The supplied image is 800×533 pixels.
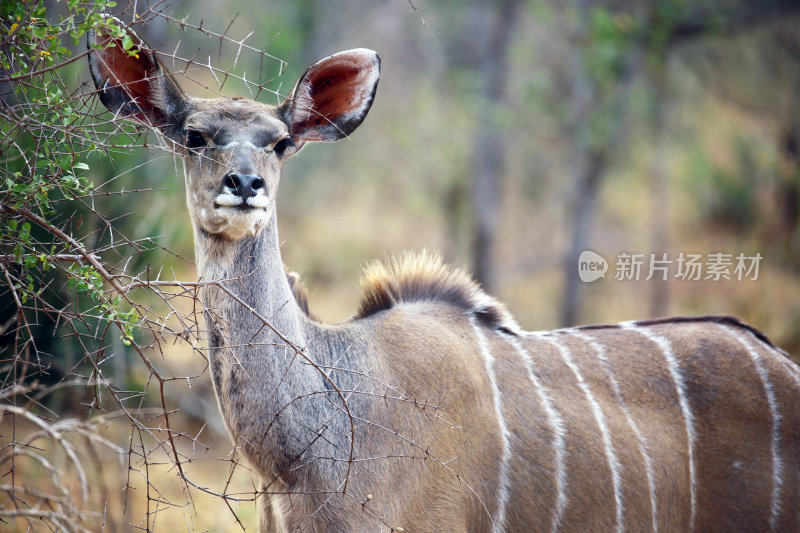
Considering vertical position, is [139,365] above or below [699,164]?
below

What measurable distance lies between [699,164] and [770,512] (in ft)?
34.5

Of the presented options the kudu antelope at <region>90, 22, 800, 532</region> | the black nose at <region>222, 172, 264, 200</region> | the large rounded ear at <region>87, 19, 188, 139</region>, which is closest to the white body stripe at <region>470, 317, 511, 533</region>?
the kudu antelope at <region>90, 22, 800, 532</region>

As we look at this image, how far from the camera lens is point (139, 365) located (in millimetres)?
6609

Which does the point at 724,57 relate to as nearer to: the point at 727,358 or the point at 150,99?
the point at 727,358

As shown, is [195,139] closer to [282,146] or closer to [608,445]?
[282,146]

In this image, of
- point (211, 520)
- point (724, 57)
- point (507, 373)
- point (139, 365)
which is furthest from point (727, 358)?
point (724, 57)

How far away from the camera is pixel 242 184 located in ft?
9.41

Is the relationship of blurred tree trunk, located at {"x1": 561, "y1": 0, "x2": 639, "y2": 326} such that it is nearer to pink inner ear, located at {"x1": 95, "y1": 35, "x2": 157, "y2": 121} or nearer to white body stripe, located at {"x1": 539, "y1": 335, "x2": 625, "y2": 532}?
white body stripe, located at {"x1": 539, "y1": 335, "x2": 625, "y2": 532}

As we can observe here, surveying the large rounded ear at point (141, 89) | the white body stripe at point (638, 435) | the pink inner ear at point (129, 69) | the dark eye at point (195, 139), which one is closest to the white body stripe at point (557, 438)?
the white body stripe at point (638, 435)

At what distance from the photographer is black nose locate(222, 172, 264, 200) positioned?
Result: 2.87 metres

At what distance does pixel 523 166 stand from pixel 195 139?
37.5ft

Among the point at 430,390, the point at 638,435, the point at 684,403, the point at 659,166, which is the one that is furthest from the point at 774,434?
the point at 659,166

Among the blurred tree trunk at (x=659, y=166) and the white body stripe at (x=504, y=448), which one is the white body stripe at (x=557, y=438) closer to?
the white body stripe at (x=504, y=448)

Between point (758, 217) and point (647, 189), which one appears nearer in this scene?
point (758, 217)
